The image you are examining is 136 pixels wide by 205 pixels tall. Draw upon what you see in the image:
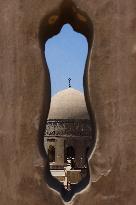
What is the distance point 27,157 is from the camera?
13.1 feet

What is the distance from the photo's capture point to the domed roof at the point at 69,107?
20781 mm

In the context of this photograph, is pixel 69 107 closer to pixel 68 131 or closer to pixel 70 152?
pixel 68 131

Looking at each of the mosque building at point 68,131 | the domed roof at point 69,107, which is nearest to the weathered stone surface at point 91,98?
the mosque building at point 68,131

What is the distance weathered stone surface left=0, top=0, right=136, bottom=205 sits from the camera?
3.96 metres

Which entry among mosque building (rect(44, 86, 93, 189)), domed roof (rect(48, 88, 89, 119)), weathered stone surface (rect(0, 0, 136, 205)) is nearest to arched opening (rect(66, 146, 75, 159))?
mosque building (rect(44, 86, 93, 189))

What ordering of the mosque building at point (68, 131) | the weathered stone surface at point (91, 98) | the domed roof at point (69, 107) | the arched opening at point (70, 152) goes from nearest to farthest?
the weathered stone surface at point (91, 98), the mosque building at point (68, 131), the domed roof at point (69, 107), the arched opening at point (70, 152)

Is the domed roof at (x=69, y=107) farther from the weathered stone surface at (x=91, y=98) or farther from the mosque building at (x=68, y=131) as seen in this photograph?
the weathered stone surface at (x=91, y=98)

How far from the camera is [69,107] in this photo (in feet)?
69.4

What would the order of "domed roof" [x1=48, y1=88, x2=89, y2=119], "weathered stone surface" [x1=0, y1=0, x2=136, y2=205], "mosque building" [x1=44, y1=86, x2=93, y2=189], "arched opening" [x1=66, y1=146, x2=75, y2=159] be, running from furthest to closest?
"arched opening" [x1=66, y1=146, x2=75, y2=159], "domed roof" [x1=48, y1=88, x2=89, y2=119], "mosque building" [x1=44, y1=86, x2=93, y2=189], "weathered stone surface" [x1=0, y1=0, x2=136, y2=205]

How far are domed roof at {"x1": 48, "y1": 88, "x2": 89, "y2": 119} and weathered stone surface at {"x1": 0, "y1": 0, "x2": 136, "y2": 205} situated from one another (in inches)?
646

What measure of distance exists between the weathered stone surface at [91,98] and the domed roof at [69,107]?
646 inches

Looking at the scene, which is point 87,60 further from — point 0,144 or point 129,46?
point 0,144

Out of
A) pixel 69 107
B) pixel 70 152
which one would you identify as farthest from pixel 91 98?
pixel 70 152

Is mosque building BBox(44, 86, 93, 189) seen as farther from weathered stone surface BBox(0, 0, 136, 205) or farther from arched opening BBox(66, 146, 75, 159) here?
weathered stone surface BBox(0, 0, 136, 205)
